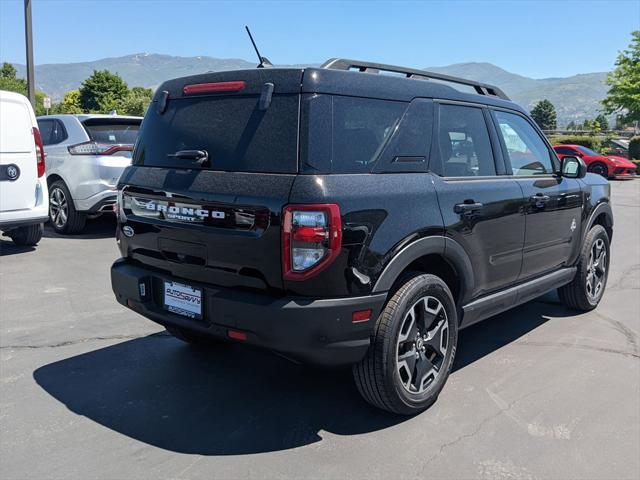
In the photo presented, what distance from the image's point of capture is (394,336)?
3.10m

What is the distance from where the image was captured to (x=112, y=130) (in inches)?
340

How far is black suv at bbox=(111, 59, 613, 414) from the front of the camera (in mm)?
2854

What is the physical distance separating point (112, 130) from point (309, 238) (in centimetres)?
677

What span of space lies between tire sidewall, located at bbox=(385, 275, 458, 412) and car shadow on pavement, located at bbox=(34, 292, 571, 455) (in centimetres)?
18

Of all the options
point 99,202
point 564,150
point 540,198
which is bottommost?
point 99,202

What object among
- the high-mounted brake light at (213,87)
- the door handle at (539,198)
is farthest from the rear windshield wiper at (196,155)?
the door handle at (539,198)

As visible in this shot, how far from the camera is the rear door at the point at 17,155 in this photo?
22.9 feet

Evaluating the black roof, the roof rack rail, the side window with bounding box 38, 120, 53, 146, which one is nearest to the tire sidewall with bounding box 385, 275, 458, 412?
the black roof

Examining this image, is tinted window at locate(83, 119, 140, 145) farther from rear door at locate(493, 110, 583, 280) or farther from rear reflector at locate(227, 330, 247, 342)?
rear reflector at locate(227, 330, 247, 342)

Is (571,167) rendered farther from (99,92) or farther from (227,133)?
(99,92)

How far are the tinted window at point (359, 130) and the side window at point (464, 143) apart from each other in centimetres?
49

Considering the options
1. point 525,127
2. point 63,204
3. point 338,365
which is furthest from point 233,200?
point 63,204

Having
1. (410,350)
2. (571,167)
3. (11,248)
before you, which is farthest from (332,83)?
(11,248)

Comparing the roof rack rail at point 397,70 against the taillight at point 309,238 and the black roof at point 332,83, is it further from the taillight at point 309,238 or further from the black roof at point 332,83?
the taillight at point 309,238
